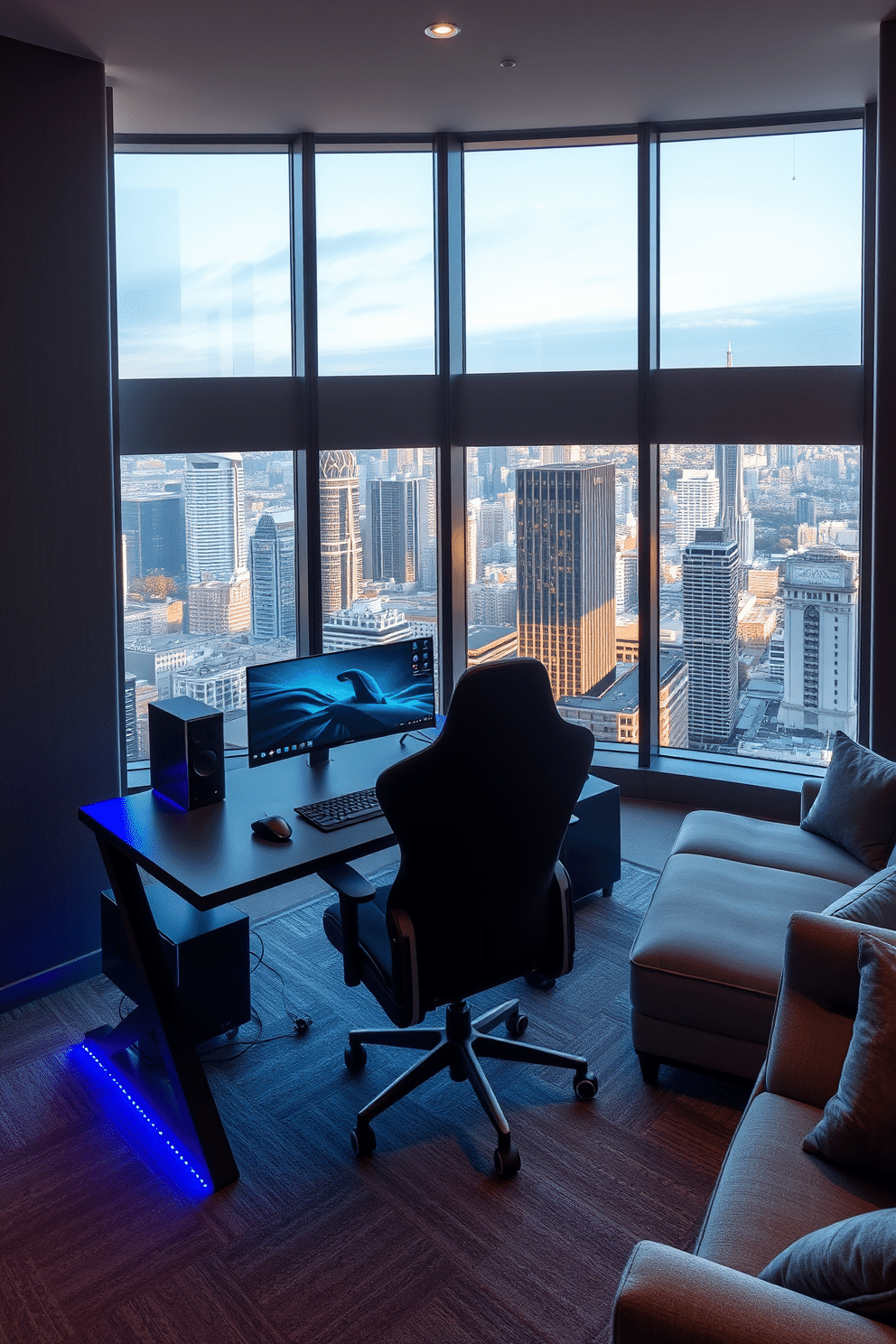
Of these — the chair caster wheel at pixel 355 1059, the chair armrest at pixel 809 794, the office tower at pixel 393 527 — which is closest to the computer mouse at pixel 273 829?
the chair caster wheel at pixel 355 1059

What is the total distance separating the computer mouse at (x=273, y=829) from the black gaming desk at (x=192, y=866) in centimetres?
2

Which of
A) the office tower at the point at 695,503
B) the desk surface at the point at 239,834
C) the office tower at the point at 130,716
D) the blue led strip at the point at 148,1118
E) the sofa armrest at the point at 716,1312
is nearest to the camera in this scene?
the sofa armrest at the point at 716,1312

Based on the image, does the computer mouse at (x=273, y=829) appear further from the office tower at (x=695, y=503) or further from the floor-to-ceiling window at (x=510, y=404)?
the office tower at (x=695, y=503)

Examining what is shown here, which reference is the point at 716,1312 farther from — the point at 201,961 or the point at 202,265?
the point at 202,265

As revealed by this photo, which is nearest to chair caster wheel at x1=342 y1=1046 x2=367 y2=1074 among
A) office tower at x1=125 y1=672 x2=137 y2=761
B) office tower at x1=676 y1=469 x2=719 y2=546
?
office tower at x1=125 y1=672 x2=137 y2=761

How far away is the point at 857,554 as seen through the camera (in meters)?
4.82

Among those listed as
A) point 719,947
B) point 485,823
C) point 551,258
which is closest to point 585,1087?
point 719,947

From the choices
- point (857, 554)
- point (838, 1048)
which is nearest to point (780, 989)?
point (838, 1048)

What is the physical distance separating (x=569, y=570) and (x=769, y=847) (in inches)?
84.5

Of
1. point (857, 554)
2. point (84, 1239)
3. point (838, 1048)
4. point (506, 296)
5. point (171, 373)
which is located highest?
point (506, 296)

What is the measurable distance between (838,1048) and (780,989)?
18cm

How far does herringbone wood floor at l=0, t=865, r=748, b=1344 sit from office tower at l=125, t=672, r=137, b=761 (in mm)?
1783

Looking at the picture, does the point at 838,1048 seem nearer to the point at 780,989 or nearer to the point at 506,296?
the point at 780,989

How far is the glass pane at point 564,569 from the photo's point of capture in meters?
5.17
